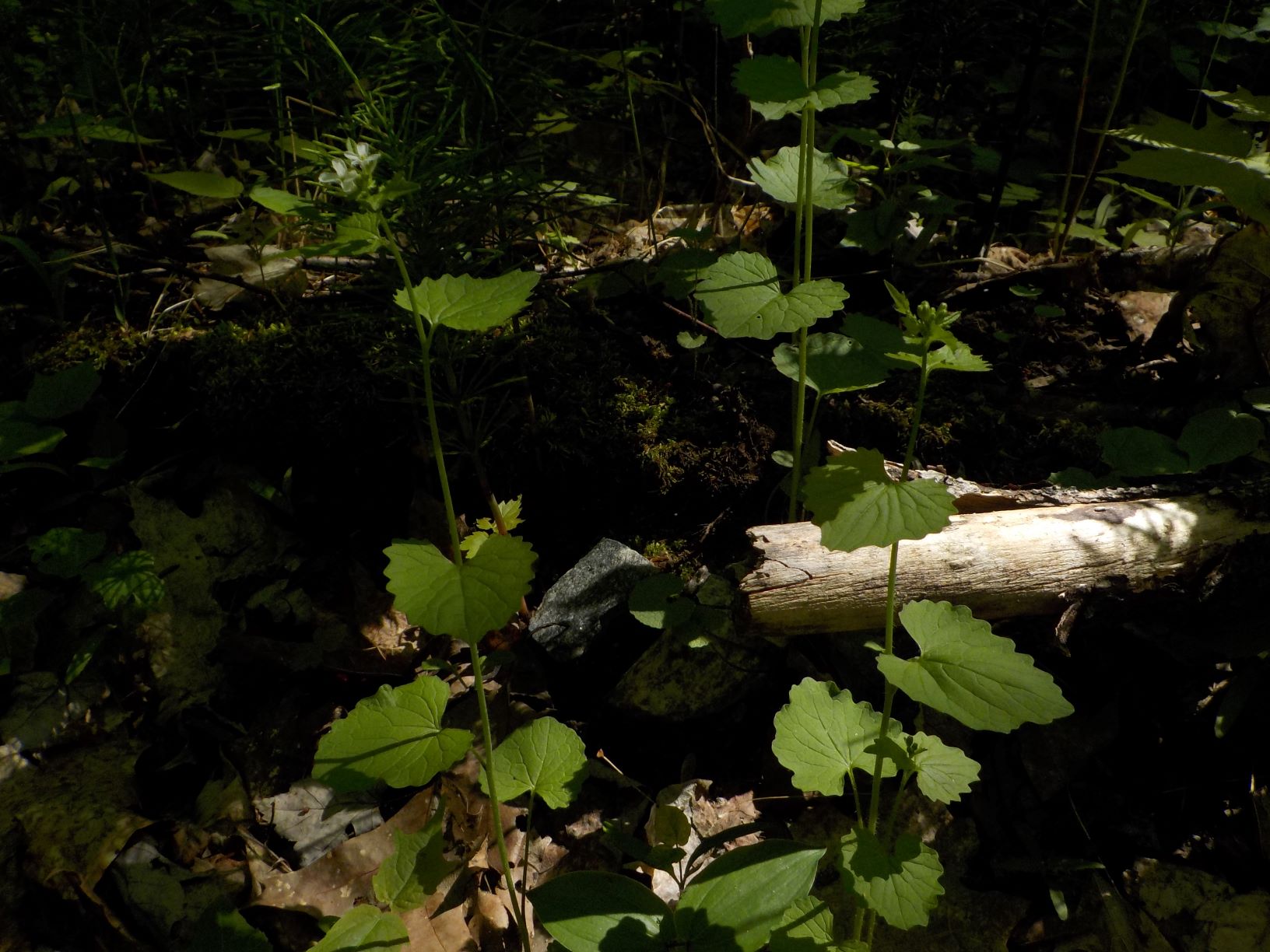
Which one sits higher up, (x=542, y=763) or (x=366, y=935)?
(x=542, y=763)

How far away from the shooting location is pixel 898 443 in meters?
2.38

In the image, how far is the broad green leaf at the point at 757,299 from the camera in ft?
5.46

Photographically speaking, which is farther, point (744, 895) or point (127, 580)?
point (127, 580)

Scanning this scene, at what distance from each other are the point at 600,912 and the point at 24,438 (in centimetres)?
213

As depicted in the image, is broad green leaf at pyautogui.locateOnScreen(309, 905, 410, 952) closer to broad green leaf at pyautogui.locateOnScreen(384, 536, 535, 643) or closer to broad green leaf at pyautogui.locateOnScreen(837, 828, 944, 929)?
broad green leaf at pyautogui.locateOnScreen(384, 536, 535, 643)

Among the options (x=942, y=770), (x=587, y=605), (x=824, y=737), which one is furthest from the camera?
(x=587, y=605)

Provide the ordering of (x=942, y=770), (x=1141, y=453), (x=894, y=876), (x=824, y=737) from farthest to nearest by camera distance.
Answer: (x=1141, y=453), (x=824, y=737), (x=942, y=770), (x=894, y=876)

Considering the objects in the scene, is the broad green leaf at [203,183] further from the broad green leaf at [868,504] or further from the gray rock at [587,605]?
the broad green leaf at [868,504]

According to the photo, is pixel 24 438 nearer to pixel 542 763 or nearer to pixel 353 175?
pixel 353 175

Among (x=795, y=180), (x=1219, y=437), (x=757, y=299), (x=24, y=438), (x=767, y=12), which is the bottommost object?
(x=24, y=438)

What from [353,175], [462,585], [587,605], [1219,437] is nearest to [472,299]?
[353,175]

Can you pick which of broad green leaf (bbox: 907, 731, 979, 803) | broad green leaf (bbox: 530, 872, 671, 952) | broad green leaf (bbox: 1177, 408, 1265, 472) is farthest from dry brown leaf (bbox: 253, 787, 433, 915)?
broad green leaf (bbox: 1177, 408, 1265, 472)

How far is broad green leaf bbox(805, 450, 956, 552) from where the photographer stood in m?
1.23

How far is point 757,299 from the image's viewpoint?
176cm
